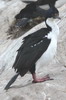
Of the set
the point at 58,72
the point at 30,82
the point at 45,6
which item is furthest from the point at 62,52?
the point at 45,6

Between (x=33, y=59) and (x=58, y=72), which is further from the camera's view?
(x=58, y=72)

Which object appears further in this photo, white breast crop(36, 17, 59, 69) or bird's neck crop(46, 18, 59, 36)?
bird's neck crop(46, 18, 59, 36)

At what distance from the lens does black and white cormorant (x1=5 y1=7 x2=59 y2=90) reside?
324 inches

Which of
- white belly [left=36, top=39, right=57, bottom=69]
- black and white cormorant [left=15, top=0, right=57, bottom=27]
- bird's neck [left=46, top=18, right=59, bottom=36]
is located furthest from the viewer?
black and white cormorant [left=15, top=0, right=57, bottom=27]

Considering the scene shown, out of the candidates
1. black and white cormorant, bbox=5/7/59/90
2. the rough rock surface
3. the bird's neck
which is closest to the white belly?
black and white cormorant, bbox=5/7/59/90

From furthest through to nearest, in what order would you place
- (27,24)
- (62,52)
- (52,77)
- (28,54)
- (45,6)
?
(45,6) → (27,24) → (62,52) → (52,77) → (28,54)

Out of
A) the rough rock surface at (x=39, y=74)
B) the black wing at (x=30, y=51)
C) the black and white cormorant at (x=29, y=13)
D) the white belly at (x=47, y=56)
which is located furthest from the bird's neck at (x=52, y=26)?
the black and white cormorant at (x=29, y=13)

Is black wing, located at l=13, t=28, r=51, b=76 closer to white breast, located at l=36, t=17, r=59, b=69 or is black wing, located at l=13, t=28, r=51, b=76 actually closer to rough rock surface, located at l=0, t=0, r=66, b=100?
white breast, located at l=36, t=17, r=59, b=69

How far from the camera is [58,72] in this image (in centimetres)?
913

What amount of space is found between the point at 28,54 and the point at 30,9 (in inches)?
250

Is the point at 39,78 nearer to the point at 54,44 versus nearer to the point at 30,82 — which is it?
the point at 30,82

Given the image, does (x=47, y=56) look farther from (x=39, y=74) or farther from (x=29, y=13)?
(x=29, y=13)

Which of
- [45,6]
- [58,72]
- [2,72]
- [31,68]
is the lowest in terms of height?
[45,6]

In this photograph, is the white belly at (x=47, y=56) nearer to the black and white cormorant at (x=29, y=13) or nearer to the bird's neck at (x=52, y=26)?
the bird's neck at (x=52, y=26)
